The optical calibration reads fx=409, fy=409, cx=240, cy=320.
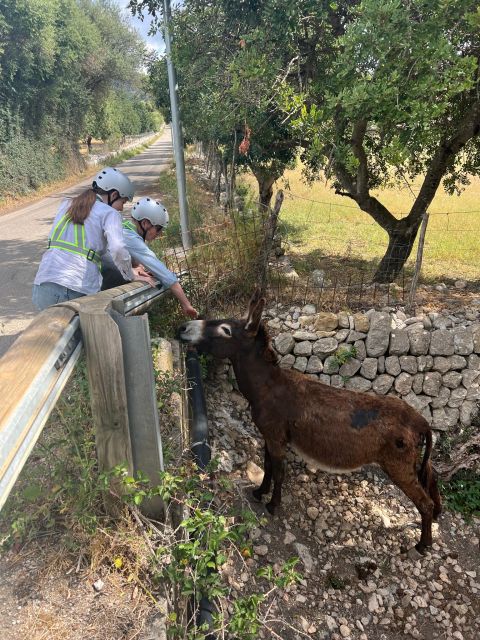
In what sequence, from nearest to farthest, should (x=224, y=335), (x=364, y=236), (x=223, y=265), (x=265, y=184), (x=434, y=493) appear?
(x=224, y=335) < (x=434, y=493) < (x=223, y=265) < (x=265, y=184) < (x=364, y=236)

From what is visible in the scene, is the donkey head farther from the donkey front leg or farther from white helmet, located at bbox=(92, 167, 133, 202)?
white helmet, located at bbox=(92, 167, 133, 202)

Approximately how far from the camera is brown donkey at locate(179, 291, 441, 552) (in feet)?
→ 12.7

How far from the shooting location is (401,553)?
444cm

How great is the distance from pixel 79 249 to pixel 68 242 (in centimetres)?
10

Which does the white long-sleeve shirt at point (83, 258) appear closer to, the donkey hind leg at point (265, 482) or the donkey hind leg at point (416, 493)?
the donkey hind leg at point (265, 482)

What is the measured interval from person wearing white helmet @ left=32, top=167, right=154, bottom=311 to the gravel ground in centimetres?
200

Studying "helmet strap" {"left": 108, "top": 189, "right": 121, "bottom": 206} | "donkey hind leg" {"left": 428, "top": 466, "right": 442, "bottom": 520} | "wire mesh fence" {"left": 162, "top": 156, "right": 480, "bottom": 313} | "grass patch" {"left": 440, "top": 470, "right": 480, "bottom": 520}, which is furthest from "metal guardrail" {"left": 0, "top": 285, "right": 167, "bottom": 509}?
"grass patch" {"left": 440, "top": 470, "right": 480, "bottom": 520}

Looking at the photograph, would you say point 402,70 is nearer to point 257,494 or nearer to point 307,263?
point 307,263

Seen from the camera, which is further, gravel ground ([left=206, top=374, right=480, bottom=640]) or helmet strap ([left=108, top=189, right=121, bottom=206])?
helmet strap ([left=108, top=189, right=121, bottom=206])

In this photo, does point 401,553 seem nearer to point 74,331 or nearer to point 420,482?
point 420,482

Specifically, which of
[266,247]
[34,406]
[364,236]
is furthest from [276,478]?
[364,236]

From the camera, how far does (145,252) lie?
147 inches

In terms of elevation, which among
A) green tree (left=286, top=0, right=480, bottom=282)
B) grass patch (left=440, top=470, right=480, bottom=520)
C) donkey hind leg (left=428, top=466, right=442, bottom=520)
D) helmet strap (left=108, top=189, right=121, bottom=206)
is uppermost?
green tree (left=286, top=0, right=480, bottom=282)

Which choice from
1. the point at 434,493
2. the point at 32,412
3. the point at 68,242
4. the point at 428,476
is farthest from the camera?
the point at 434,493
